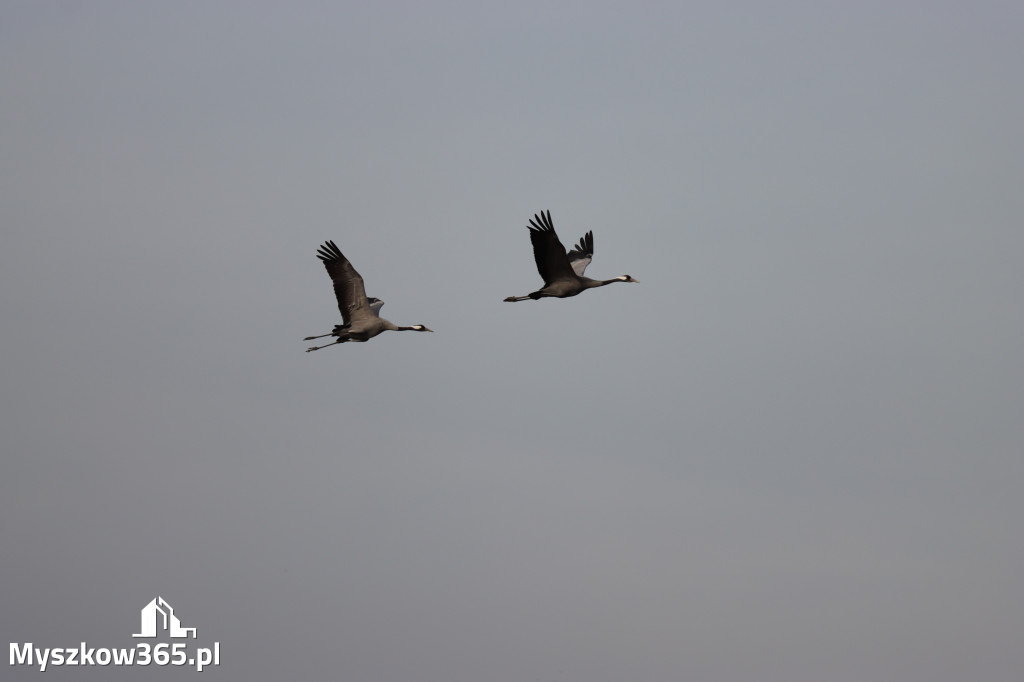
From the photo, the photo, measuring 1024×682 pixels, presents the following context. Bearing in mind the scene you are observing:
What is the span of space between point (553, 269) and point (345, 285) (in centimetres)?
677

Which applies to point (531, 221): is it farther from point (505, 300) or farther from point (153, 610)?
point (153, 610)

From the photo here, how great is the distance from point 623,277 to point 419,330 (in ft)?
24.4

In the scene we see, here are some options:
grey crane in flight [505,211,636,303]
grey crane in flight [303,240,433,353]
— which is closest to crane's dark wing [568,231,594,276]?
grey crane in flight [505,211,636,303]

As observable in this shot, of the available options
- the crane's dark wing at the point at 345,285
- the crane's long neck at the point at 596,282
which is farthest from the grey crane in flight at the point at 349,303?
the crane's long neck at the point at 596,282

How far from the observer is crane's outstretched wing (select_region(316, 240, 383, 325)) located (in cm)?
4894

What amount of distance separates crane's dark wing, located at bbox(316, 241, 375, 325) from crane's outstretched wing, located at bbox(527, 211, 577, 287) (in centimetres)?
578

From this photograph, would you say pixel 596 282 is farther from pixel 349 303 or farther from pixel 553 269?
pixel 349 303

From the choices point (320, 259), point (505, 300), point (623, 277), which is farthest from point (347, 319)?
point (623, 277)

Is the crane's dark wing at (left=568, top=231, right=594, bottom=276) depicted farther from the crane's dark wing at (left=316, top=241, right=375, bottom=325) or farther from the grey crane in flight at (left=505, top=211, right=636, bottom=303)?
the crane's dark wing at (left=316, top=241, right=375, bottom=325)

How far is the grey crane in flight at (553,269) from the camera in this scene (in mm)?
48594

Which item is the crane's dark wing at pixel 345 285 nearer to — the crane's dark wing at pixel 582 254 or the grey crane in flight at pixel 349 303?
the grey crane in flight at pixel 349 303

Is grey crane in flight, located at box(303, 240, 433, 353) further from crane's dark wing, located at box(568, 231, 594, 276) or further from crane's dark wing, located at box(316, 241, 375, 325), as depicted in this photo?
crane's dark wing, located at box(568, 231, 594, 276)

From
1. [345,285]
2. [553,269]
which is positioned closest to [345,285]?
[345,285]

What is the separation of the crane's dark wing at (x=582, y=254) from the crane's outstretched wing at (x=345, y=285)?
26.6 feet
